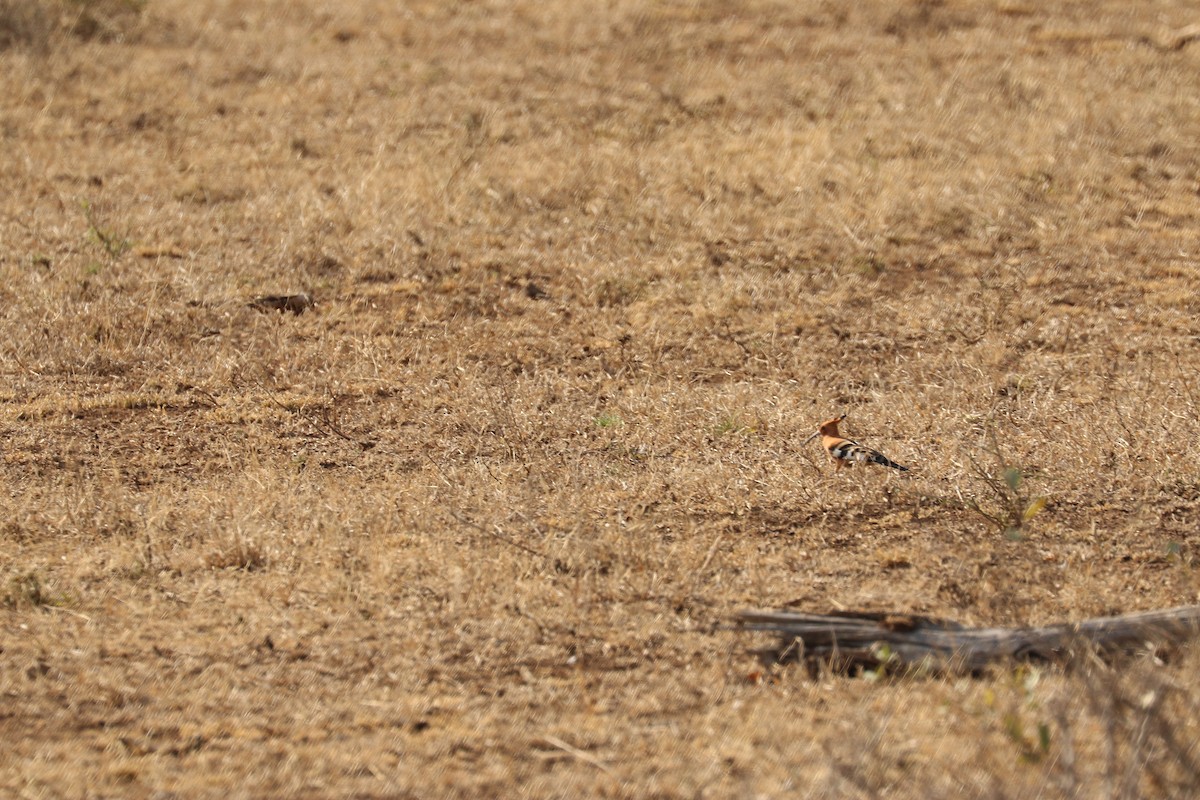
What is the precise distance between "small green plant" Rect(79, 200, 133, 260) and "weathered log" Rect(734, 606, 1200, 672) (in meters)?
5.94

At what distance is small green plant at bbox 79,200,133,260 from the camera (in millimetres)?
8492

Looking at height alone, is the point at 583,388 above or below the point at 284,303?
below

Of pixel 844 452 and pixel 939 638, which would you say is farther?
pixel 844 452

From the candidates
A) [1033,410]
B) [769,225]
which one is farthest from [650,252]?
[1033,410]

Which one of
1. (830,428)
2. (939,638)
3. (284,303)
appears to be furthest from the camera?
(284,303)

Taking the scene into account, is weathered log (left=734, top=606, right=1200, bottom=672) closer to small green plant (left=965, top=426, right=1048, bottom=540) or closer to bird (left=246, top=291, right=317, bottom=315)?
small green plant (left=965, top=426, right=1048, bottom=540)

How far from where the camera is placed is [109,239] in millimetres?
8594

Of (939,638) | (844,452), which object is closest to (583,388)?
(844,452)

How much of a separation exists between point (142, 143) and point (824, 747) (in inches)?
346

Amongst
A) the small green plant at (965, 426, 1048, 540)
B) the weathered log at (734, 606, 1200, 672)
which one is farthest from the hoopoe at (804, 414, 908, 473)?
the weathered log at (734, 606, 1200, 672)

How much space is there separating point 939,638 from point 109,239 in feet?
21.7

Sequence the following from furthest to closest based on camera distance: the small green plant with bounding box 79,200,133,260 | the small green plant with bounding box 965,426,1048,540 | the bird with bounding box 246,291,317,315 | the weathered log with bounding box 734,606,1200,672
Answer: the small green plant with bounding box 79,200,133,260 < the bird with bounding box 246,291,317,315 < the small green plant with bounding box 965,426,1048,540 < the weathered log with bounding box 734,606,1200,672

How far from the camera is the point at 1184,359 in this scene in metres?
7.34

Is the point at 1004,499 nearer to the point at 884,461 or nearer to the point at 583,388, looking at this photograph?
the point at 884,461
